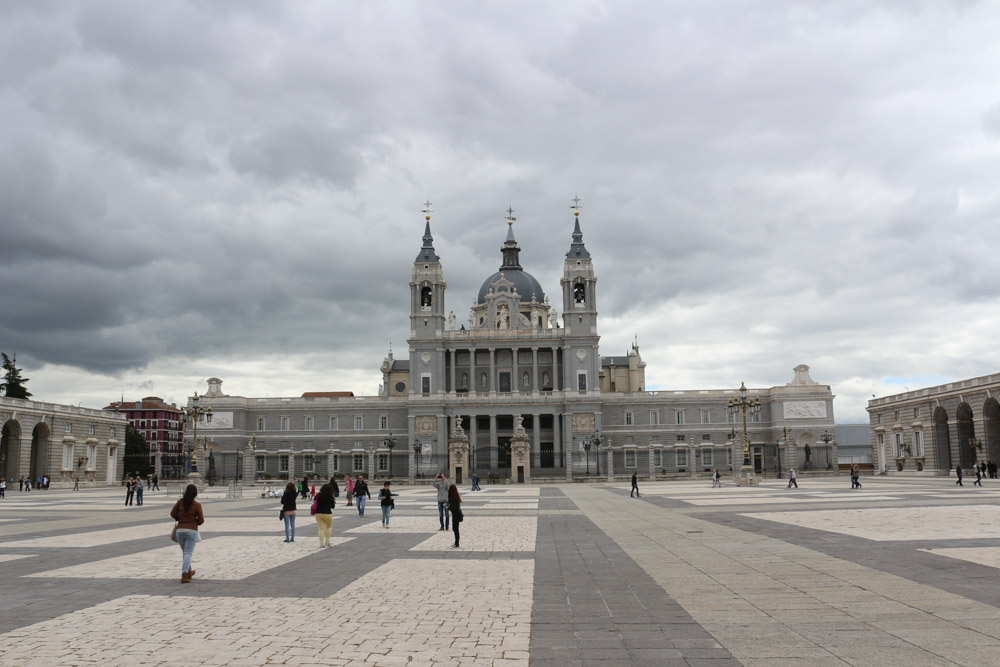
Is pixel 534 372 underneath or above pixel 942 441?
above

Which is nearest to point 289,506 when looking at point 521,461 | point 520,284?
point 521,461

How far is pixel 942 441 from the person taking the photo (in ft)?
232

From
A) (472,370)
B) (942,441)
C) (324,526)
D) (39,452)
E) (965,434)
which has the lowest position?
(324,526)

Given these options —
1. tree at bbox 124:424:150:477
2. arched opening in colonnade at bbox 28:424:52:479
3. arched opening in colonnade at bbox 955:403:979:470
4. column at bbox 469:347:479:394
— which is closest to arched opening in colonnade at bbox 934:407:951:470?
arched opening in colonnade at bbox 955:403:979:470

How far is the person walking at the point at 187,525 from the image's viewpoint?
13195 mm

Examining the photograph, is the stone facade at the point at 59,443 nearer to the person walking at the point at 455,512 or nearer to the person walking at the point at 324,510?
the person walking at the point at 324,510

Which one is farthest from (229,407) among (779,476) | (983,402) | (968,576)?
(968,576)

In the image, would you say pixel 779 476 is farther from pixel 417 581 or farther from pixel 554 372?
pixel 417 581

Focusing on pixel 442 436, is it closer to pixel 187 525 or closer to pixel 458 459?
pixel 458 459

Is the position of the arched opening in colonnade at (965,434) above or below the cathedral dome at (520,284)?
below

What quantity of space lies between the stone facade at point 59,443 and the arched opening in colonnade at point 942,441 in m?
74.1

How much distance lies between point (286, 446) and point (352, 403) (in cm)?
919

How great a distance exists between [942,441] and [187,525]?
7222 centimetres

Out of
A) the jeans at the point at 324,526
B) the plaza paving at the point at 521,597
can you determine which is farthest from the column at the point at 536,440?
the jeans at the point at 324,526
